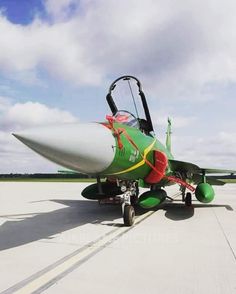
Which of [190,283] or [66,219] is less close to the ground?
[66,219]

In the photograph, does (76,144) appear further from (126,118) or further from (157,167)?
(157,167)

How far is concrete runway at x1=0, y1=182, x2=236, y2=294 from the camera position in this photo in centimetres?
440

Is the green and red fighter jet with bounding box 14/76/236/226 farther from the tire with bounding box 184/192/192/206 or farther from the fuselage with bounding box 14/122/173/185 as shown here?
the tire with bounding box 184/192/192/206

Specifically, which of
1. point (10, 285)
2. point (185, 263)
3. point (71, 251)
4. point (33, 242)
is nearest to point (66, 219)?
point (33, 242)

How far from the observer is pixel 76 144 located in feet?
19.0

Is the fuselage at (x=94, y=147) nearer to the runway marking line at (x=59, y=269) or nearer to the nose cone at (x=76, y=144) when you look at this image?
the nose cone at (x=76, y=144)

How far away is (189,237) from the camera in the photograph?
7.83m

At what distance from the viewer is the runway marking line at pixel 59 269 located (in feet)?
13.7

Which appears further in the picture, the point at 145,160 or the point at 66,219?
the point at 66,219

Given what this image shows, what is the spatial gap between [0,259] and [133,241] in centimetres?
273

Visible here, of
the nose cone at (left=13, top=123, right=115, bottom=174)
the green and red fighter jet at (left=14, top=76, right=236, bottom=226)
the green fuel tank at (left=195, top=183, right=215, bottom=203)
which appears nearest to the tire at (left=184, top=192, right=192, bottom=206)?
the green and red fighter jet at (left=14, top=76, right=236, bottom=226)

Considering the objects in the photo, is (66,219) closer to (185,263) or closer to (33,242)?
(33,242)

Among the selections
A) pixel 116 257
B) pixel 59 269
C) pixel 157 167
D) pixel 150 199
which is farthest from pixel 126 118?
pixel 59 269

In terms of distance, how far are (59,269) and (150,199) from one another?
6055 millimetres
